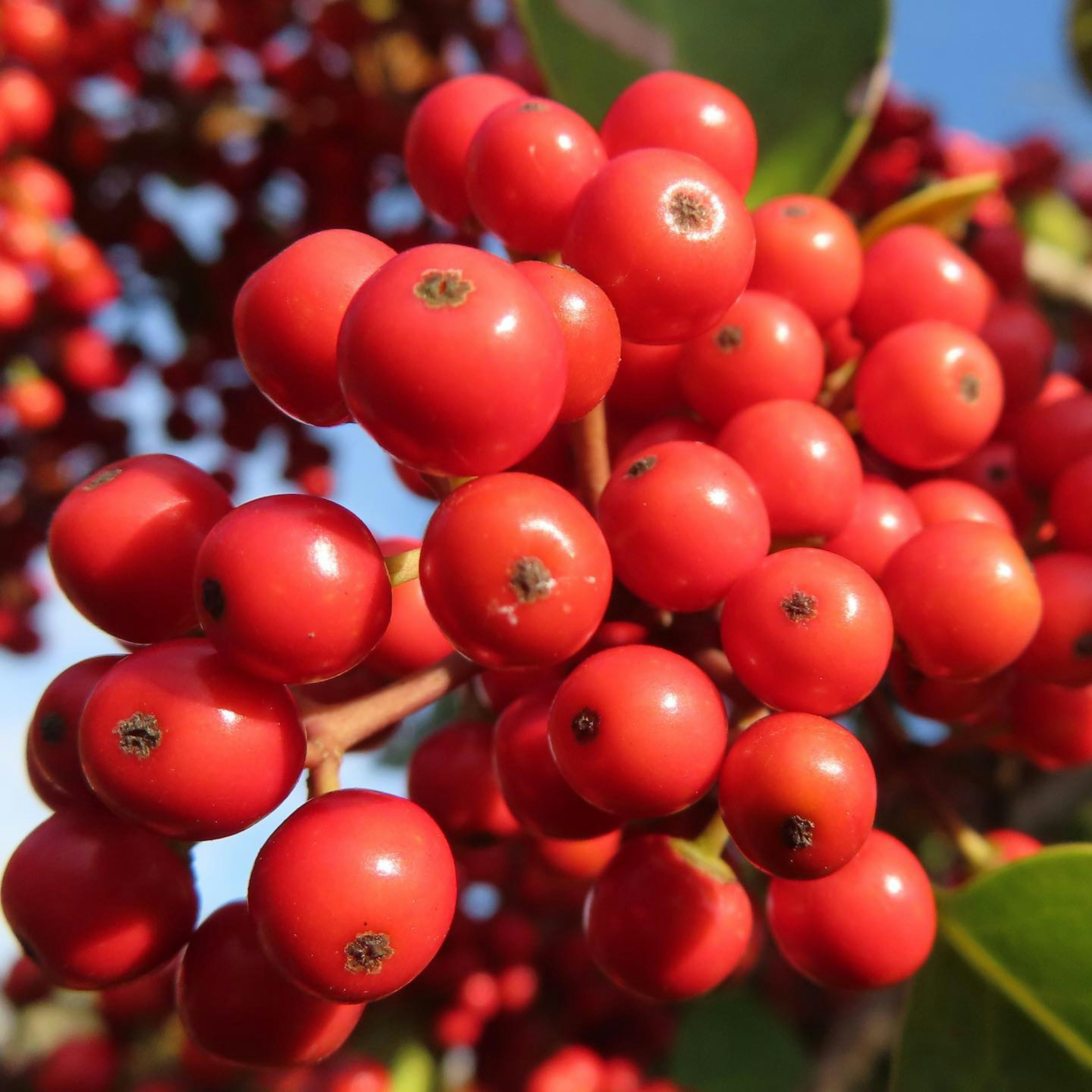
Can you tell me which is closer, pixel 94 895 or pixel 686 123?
pixel 94 895

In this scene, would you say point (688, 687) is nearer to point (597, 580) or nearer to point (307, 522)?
point (597, 580)

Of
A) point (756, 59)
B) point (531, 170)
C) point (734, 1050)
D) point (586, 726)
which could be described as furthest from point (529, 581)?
point (734, 1050)

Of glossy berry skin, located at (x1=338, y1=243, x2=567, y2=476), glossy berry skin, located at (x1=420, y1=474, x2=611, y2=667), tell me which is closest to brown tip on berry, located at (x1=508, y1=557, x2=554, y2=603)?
glossy berry skin, located at (x1=420, y1=474, x2=611, y2=667)

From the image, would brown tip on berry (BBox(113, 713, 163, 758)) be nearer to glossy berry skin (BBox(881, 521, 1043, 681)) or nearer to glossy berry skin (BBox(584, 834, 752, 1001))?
glossy berry skin (BBox(584, 834, 752, 1001))

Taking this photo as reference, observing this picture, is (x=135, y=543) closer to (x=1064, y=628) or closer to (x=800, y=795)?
(x=800, y=795)

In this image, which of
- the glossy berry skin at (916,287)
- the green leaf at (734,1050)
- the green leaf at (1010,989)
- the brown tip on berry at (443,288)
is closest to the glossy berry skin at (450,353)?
the brown tip on berry at (443,288)

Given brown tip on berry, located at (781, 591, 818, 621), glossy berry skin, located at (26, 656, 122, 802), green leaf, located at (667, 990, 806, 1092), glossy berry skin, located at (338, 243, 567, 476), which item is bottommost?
green leaf, located at (667, 990, 806, 1092)
